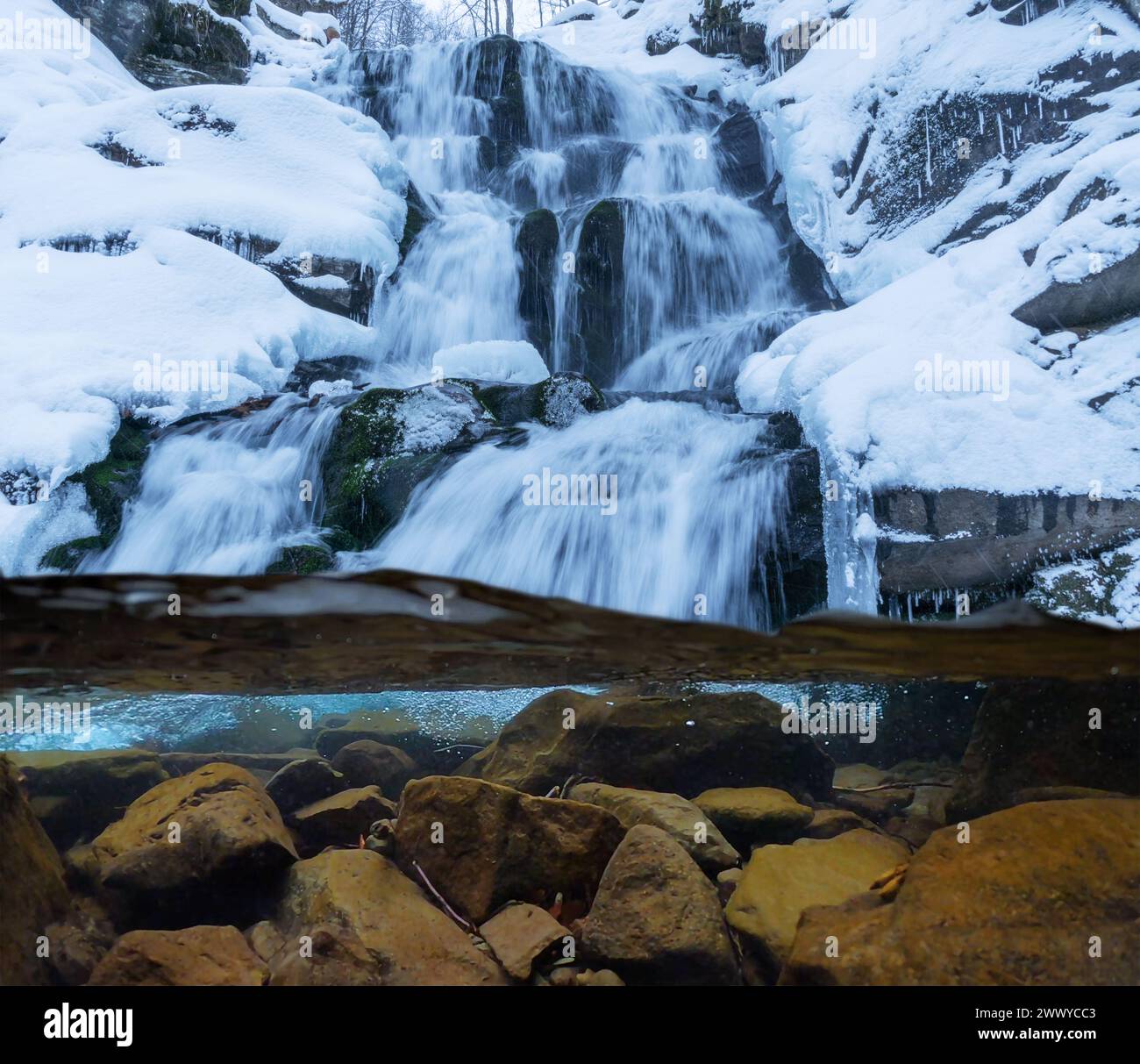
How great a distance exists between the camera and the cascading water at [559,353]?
5516 millimetres

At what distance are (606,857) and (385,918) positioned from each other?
76cm

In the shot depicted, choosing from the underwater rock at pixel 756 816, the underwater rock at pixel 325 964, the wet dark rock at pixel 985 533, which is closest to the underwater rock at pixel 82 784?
the underwater rock at pixel 325 964

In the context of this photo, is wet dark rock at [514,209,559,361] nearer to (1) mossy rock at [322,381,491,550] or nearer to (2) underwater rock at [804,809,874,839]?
(1) mossy rock at [322,381,491,550]

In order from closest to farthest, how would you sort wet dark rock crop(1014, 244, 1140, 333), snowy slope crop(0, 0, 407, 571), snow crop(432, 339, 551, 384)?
wet dark rock crop(1014, 244, 1140, 333)
snowy slope crop(0, 0, 407, 571)
snow crop(432, 339, 551, 384)

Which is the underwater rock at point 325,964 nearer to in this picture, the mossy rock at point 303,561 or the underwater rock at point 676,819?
the underwater rock at point 676,819

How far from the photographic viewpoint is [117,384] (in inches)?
277

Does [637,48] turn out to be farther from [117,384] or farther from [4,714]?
[4,714]

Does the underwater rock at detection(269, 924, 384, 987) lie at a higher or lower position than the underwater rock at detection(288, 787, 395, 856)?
lower

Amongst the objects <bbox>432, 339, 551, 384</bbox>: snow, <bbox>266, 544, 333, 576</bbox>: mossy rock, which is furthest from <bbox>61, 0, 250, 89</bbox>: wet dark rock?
<bbox>266, 544, 333, 576</bbox>: mossy rock

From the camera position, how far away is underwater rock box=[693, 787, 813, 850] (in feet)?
10.5

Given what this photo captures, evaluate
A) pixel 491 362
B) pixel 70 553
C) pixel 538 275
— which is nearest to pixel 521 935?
pixel 70 553

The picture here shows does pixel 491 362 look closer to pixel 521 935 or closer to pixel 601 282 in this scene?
pixel 601 282

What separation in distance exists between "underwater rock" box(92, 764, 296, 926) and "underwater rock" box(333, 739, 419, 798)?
54 cm

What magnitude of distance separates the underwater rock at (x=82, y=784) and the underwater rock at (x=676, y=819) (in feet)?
5.78
